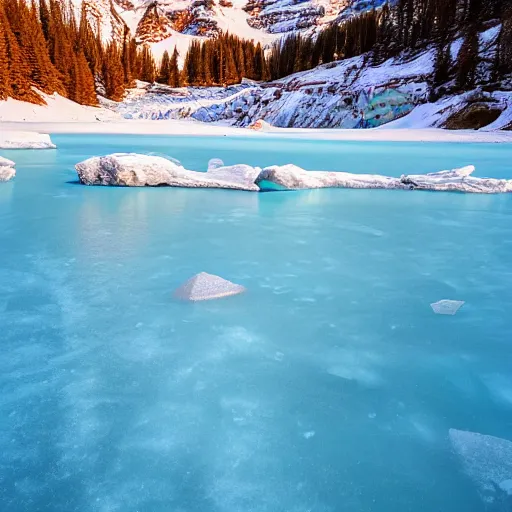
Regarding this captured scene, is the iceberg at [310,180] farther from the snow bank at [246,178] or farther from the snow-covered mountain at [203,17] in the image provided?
Result: the snow-covered mountain at [203,17]

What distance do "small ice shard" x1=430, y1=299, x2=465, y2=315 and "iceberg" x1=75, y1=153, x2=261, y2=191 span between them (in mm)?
5399

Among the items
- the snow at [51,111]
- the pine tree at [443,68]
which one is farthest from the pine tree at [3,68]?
the pine tree at [443,68]

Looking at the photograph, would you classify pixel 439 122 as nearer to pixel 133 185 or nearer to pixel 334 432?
pixel 133 185

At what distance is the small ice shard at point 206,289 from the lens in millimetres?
3348

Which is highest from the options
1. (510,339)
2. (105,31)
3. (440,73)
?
(105,31)

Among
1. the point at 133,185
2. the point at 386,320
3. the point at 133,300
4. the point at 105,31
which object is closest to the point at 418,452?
the point at 386,320

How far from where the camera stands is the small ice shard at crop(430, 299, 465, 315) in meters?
3.21

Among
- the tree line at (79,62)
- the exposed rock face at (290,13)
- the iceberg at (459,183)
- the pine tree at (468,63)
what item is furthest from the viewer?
the exposed rock face at (290,13)

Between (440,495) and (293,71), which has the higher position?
(293,71)

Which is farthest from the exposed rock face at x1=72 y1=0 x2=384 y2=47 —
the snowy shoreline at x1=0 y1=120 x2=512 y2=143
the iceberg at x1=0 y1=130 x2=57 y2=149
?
the iceberg at x1=0 y1=130 x2=57 y2=149

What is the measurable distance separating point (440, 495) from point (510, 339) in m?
1.58

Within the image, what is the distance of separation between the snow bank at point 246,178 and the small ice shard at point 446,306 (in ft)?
17.6

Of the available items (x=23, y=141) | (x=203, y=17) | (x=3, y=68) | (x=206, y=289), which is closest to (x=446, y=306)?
(x=206, y=289)

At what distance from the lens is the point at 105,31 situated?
255ft
